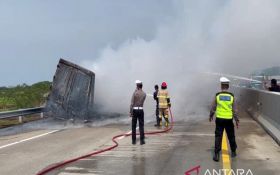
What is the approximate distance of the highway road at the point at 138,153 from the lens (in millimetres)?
9461

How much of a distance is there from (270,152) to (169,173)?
3646 millimetres

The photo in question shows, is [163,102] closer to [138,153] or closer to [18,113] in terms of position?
[138,153]

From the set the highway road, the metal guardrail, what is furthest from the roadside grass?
the highway road

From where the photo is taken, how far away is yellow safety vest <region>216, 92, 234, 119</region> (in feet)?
34.6

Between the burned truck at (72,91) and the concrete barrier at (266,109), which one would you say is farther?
the burned truck at (72,91)

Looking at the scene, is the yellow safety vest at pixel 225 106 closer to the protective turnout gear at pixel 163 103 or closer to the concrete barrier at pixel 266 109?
the concrete barrier at pixel 266 109

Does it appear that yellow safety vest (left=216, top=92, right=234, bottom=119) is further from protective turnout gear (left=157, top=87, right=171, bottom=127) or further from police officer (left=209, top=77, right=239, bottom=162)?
protective turnout gear (left=157, top=87, right=171, bottom=127)

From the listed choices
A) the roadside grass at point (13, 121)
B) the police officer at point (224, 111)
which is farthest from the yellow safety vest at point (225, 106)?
the roadside grass at point (13, 121)

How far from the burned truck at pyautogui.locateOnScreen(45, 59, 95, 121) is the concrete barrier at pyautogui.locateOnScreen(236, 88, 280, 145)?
671cm

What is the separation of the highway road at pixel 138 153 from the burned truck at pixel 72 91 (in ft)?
7.36

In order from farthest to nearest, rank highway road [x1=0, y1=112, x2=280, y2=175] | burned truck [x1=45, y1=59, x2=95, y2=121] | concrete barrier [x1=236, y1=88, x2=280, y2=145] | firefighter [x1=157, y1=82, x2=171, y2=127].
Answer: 1. burned truck [x1=45, y1=59, x2=95, y2=121]
2. firefighter [x1=157, y1=82, x2=171, y2=127]
3. concrete barrier [x1=236, y1=88, x2=280, y2=145]
4. highway road [x1=0, y1=112, x2=280, y2=175]

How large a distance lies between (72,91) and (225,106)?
998 cm

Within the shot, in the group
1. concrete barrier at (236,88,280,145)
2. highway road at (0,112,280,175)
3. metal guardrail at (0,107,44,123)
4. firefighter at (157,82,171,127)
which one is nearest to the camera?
highway road at (0,112,280,175)

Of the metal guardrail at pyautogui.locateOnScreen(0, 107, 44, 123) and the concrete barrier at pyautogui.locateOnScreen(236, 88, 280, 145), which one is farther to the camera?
the metal guardrail at pyautogui.locateOnScreen(0, 107, 44, 123)
